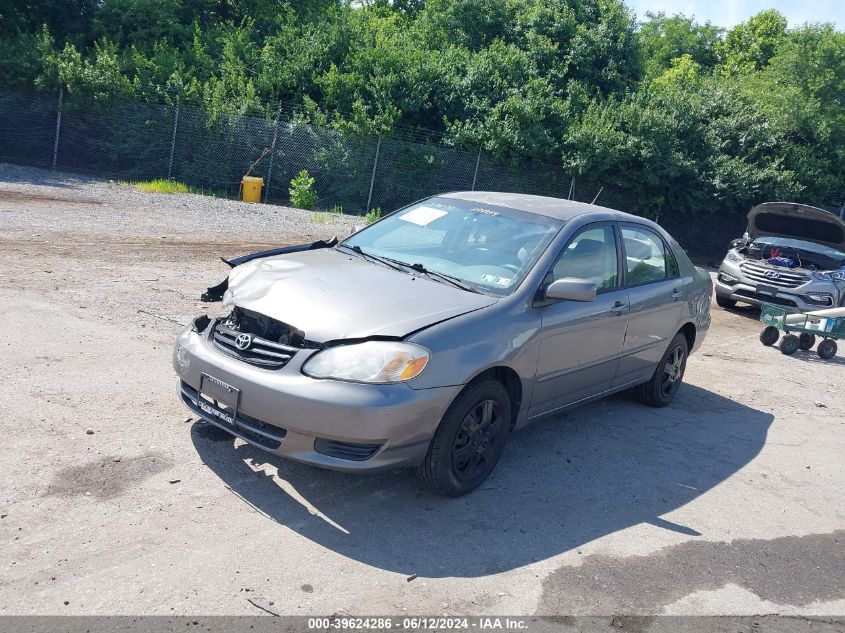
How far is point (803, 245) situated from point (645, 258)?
803 cm

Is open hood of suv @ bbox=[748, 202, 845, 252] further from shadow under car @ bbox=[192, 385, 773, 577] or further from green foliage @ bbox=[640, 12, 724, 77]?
green foliage @ bbox=[640, 12, 724, 77]

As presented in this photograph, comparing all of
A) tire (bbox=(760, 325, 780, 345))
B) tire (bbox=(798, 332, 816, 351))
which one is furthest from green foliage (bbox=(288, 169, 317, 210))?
tire (bbox=(798, 332, 816, 351))

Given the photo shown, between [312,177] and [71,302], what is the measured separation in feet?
42.4

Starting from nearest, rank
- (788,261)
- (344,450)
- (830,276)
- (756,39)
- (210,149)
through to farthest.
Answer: (344,450), (830,276), (788,261), (210,149), (756,39)

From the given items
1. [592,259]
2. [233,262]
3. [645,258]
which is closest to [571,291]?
[592,259]

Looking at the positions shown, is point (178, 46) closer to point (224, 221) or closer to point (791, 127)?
point (224, 221)

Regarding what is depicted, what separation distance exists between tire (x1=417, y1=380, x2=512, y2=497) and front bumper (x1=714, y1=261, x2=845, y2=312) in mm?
8685

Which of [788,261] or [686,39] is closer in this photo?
[788,261]

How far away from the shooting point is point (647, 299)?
6.35 meters

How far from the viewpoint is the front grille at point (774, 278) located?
12.3 m

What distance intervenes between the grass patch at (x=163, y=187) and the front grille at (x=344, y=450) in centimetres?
1567

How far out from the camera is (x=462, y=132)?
21.2 meters

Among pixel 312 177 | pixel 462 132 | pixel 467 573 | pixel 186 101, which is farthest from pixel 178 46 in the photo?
pixel 467 573

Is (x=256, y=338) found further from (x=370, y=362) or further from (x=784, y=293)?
(x=784, y=293)
